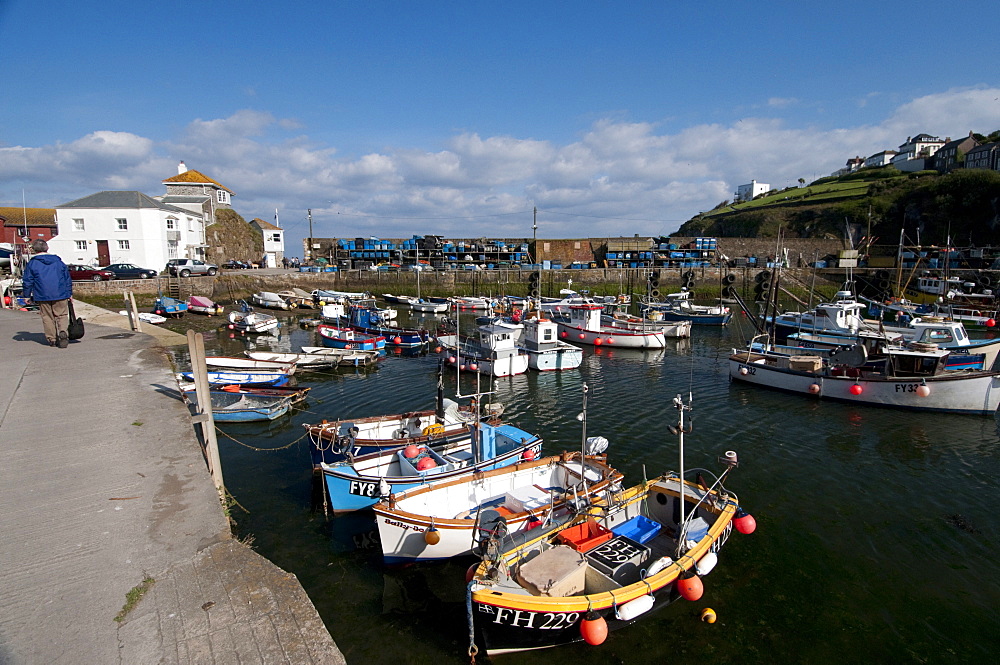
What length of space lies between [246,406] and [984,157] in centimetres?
10793

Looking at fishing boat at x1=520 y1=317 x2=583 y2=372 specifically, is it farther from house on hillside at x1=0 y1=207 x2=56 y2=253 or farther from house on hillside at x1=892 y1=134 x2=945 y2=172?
house on hillside at x1=892 y1=134 x2=945 y2=172

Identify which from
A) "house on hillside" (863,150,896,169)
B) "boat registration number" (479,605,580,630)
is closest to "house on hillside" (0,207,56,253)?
"boat registration number" (479,605,580,630)

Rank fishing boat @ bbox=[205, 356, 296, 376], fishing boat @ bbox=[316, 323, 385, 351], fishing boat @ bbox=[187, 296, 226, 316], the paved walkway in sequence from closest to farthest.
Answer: the paved walkway
fishing boat @ bbox=[205, 356, 296, 376]
fishing boat @ bbox=[316, 323, 385, 351]
fishing boat @ bbox=[187, 296, 226, 316]

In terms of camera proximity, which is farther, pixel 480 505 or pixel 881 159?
pixel 881 159

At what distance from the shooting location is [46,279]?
40.3 feet

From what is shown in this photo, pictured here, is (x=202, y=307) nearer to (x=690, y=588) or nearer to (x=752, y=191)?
(x=690, y=588)

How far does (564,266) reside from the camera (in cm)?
7075

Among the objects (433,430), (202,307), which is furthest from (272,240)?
(433,430)

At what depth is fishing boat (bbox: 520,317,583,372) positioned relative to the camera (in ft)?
87.0

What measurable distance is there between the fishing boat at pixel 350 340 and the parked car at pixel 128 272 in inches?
930

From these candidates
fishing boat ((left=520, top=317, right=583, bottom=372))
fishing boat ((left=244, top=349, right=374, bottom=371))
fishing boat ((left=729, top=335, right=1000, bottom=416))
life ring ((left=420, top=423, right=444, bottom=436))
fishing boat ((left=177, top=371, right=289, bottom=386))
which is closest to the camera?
life ring ((left=420, top=423, right=444, bottom=436))

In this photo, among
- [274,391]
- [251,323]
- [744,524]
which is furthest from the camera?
[251,323]

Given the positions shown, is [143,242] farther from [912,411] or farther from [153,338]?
[912,411]

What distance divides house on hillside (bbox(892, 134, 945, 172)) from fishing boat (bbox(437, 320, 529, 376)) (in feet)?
360
